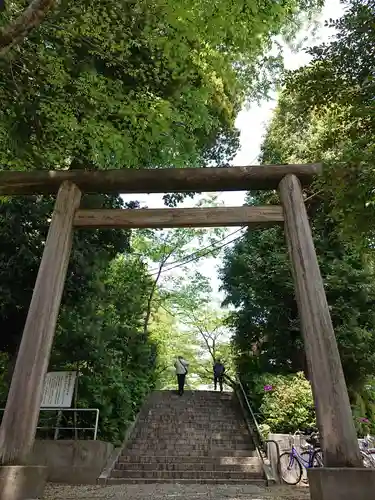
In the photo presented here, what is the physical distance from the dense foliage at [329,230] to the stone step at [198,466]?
3305mm

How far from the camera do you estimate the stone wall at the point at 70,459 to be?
24.4ft

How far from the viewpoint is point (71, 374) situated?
26.5 ft

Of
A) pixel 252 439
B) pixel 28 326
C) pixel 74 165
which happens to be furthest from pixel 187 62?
pixel 252 439

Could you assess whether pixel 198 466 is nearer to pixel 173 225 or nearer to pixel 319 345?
pixel 319 345

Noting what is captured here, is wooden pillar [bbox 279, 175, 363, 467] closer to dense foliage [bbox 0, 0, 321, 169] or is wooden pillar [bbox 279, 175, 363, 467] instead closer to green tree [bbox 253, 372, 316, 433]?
dense foliage [bbox 0, 0, 321, 169]

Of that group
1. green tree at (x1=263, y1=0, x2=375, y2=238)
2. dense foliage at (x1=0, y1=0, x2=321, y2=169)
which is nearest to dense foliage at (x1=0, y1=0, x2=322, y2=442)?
dense foliage at (x1=0, y1=0, x2=321, y2=169)

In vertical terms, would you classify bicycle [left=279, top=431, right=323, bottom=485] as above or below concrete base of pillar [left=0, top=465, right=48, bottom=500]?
above

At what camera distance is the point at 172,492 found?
6062mm

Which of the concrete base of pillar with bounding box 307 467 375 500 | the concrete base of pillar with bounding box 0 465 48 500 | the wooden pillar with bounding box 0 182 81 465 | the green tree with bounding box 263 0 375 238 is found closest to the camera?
the concrete base of pillar with bounding box 307 467 375 500

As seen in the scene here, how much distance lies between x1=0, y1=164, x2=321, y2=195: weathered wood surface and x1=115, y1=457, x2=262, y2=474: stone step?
18.1 feet

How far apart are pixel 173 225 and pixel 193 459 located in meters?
5.26

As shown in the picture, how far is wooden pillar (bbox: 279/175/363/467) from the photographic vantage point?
4203mm

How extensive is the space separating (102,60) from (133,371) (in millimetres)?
8397

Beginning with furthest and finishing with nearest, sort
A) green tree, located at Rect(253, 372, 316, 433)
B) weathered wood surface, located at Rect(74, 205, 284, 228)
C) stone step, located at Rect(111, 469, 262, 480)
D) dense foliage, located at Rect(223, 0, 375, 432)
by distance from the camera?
green tree, located at Rect(253, 372, 316, 433) → stone step, located at Rect(111, 469, 262, 480) → weathered wood surface, located at Rect(74, 205, 284, 228) → dense foliage, located at Rect(223, 0, 375, 432)
